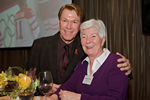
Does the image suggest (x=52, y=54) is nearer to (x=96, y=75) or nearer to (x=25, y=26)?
(x=96, y=75)

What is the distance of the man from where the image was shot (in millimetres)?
2307

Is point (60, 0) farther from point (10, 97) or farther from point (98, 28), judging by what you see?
point (10, 97)

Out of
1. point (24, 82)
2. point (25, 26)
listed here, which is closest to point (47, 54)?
point (24, 82)

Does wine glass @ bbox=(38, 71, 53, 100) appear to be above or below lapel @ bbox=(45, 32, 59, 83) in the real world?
below

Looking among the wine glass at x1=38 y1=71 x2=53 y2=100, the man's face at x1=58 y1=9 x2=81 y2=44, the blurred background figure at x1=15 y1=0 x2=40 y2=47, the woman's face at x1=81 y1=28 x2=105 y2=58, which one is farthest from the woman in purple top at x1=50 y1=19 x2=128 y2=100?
the blurred background figure at x1=15 y1=0 x2=40 y2=47

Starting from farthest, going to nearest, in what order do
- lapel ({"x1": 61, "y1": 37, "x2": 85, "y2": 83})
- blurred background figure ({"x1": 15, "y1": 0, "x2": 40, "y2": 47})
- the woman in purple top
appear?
blurred background figure ({"x1": 15, "y1": 0, "x2": 40, "y2": 47}) < lapel ({"x1": 61, "y1": 37, "x2": 85, "y2": 83}) < the woman in purple top

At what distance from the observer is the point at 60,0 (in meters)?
3.60

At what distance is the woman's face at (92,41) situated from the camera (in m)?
1.75

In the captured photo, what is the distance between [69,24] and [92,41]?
0.66m

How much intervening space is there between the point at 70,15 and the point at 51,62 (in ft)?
2.20

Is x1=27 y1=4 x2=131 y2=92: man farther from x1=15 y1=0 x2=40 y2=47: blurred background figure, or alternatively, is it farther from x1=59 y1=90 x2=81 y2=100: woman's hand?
x1=15 y1=0 x2=40 y2=47: blurred background figure

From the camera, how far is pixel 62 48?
2.44 m

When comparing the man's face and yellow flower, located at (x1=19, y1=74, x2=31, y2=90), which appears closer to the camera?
yellow flower, located at (x1=19, y1=74, x2=31, y2=90)

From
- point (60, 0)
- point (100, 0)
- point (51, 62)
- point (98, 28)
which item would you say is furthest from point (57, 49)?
point (60, 0)
